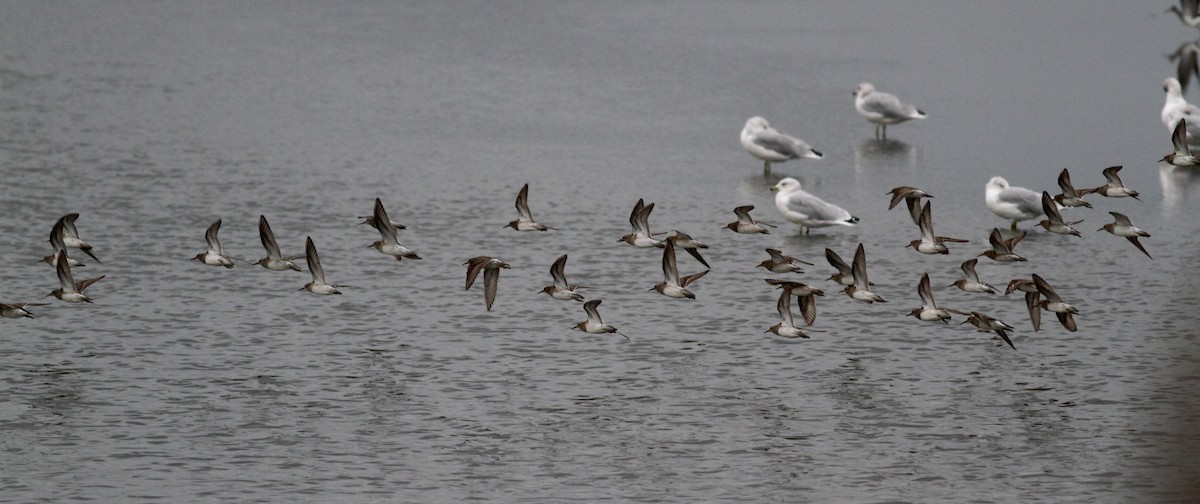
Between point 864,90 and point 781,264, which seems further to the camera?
point 864,90

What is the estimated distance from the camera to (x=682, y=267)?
21.8m

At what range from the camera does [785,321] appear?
1730 cm

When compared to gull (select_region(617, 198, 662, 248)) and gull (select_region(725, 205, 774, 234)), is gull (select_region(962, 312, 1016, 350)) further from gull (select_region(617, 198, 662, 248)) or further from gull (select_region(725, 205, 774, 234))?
gull (select_region(617, 198, 662, 248))

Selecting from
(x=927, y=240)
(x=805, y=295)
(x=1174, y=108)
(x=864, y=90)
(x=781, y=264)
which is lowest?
Result: (x=805, y=295)

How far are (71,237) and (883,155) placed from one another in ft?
50.1

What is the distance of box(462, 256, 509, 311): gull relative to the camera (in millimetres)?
17125

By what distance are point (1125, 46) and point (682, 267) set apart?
20.3 metres

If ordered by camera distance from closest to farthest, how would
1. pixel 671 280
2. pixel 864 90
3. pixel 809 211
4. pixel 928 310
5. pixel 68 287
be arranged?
1. pixel 928 310
2. pixel 671 280
3. pixel 68 287
4. pixel 809 211
5. pixel 864 90

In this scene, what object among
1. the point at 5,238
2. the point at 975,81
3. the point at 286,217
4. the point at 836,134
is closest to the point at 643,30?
the point at 975,81

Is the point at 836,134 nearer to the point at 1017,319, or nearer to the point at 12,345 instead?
the point at 1017,319

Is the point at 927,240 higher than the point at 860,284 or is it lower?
higher

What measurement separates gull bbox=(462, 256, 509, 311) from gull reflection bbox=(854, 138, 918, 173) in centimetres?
1195

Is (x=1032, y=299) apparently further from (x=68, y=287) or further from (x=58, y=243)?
(x=58, y=243)

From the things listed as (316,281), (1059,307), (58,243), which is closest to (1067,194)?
(1059,307)
